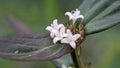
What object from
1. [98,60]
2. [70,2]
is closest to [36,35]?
[98,60]

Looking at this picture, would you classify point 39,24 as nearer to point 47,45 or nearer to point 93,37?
point 93,37

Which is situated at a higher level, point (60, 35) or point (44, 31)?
point (44, 31)

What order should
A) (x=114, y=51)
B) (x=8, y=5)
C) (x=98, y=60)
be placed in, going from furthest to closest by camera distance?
(x=8, y=5), (x=98, y=60), (x=114, y=51)

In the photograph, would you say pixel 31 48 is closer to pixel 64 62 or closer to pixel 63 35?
pixel 63 35

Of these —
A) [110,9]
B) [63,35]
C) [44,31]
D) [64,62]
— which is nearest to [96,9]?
[110,9]

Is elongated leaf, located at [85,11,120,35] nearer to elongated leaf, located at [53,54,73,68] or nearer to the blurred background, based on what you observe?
elongated leaf, located at [53,54,73,68]

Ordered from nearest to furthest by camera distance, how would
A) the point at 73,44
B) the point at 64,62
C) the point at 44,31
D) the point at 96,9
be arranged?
the point at 73,44
the point at 96,9
the point at 64,62
the point at 44,31
